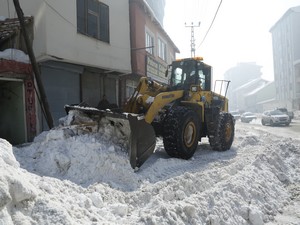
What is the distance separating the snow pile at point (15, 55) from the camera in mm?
9363

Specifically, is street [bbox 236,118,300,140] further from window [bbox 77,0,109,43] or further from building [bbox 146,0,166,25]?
building [bbox 146,0,166,25]

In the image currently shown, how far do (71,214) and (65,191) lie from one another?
26.2 inches

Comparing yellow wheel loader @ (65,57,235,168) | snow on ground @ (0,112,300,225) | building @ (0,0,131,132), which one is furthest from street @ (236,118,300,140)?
snow on ground @ (0,112,300,225)

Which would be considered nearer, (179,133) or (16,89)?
(179,133)

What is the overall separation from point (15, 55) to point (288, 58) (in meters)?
58.8

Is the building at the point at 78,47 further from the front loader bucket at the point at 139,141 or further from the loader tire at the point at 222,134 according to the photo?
the loader tire at the point at 222,134

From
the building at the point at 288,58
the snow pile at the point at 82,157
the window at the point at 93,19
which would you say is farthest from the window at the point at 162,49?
the building at the point at 288,58

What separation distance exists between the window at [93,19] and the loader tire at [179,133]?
5.93m

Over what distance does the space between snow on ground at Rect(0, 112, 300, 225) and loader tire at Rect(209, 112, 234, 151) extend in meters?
1.76

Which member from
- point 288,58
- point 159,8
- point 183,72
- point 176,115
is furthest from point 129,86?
point 288,58

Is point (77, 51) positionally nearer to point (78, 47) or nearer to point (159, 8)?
point (78, 47)

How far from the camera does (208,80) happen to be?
379 inches

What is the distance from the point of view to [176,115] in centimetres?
710

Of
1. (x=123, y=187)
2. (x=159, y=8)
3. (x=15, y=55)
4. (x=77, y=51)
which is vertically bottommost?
(x=123, y=187)
